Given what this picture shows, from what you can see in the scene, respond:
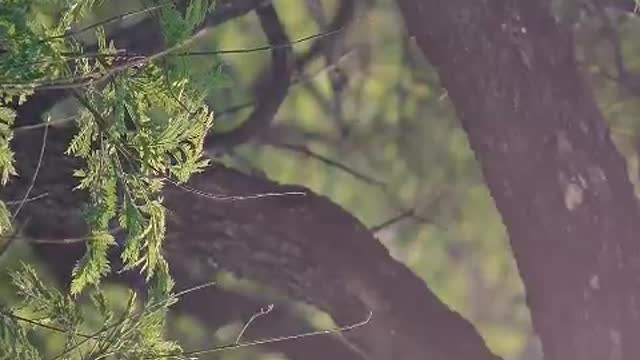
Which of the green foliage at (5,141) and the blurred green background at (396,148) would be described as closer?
the green foliage at (5,141)

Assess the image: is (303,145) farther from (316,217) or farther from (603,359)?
(603,359)

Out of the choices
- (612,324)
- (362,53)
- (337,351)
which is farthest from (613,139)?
(337,351)

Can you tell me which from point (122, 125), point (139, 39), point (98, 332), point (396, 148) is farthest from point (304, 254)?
point (122, 125)

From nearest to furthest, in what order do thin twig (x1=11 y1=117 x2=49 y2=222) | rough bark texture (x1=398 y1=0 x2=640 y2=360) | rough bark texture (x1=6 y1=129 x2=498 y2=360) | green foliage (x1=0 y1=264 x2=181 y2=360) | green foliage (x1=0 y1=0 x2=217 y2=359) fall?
green foliage (x1=0 y1=0 x2=217 y2=359) < green foliage (x1=0 y1=264 x2=181 y2=360) < thin twig (x1=11 y1=117 x2=49 y2=222) < rough bark texture (x1=6 y1=129 x2=498 y2=360) < rough bark texture (x1=398 y1=0 x2=640 y2=360)

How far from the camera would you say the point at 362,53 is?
2.01m

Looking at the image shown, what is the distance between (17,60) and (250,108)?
0.92 m

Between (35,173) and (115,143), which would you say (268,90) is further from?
(115,143)

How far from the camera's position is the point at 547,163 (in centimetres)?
212

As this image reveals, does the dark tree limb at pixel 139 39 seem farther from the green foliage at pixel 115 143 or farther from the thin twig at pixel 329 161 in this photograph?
the green foliage at pixel 115 143

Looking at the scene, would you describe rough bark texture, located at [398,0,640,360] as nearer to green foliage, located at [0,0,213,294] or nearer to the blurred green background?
the blurred green background

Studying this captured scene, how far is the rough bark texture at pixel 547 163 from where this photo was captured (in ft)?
6.76

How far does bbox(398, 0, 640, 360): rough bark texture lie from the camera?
81.1 inches

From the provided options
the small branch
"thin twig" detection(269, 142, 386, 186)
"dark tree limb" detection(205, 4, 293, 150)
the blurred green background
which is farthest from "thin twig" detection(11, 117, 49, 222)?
"thin twig" detection(269, 142, 386, 186)

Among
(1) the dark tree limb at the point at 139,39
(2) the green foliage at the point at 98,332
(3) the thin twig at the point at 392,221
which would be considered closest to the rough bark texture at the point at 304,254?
(3) the thin twig at the point at 392,221
